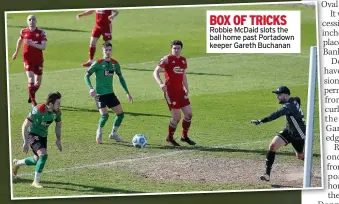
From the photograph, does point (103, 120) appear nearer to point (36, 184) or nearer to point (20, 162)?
point (20, 162)

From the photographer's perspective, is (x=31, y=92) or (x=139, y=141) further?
(x=31, y=92)

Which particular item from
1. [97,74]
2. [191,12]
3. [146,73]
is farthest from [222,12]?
[146,73]

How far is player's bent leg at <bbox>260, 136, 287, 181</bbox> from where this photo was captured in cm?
1962

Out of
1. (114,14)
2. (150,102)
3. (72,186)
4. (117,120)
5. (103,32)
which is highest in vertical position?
(114,14)

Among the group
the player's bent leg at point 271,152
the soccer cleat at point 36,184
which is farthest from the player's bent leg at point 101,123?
the player's bent leg at point 271,152

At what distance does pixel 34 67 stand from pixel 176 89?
361 centimetres

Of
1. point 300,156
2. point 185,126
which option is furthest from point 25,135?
point 300,156

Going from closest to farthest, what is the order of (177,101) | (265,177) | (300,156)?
(265,177) < (300,156) < (177,101)

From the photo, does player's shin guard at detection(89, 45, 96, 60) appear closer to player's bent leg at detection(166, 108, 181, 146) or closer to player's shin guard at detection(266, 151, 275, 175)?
player's bent leg at detection(166, 108, 181, 146)

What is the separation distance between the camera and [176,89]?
68.9 ft

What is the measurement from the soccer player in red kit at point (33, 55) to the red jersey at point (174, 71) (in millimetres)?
3041

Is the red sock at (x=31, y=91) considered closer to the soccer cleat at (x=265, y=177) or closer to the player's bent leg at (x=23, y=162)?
the player's bent leg at (x=23, y=162)

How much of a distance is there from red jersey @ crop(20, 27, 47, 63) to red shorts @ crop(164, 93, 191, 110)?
10.9ft

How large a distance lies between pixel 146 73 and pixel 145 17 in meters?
2.66
